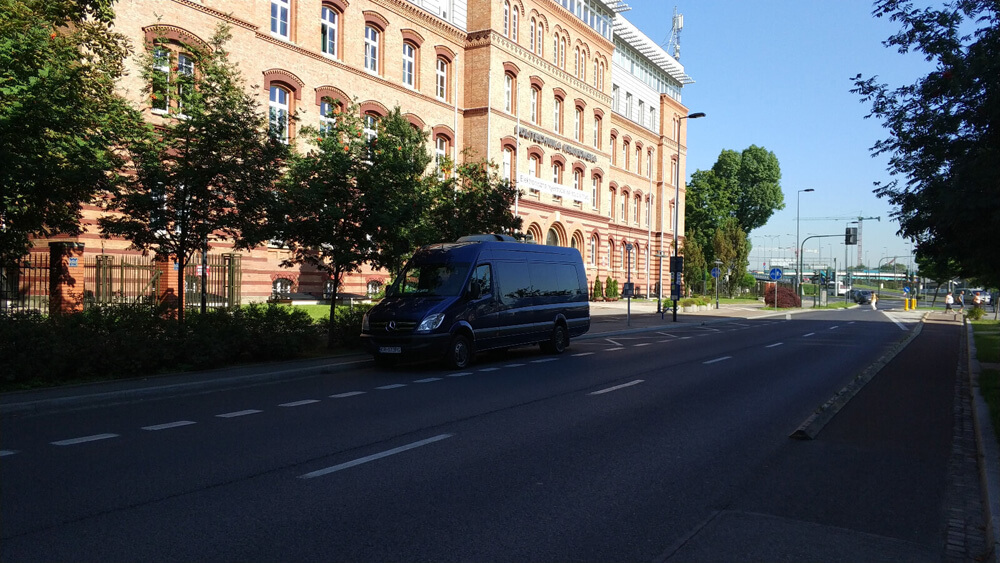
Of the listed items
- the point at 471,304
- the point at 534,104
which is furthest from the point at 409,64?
the point at 471,304

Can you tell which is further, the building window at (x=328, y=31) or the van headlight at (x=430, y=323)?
the building window at (x=328, y=31)

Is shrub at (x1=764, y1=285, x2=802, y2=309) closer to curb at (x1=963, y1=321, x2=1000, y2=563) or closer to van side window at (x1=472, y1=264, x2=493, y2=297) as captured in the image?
van side window at (x1=472, y1=264, x2=493, y2=297)

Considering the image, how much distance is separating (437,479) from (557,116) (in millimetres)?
41179

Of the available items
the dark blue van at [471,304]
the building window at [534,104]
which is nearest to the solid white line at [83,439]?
the dark blue van at [471,304]

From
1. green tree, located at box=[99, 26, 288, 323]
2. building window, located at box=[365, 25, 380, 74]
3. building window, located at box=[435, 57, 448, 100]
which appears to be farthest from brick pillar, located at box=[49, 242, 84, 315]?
building window, located at box=[435, 57, 448, 100]

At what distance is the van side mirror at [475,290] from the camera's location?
14.3 meters

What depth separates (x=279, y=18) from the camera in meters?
28.6

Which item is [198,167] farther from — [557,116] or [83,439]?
[557,116]

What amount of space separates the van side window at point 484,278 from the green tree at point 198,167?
448 centimetres

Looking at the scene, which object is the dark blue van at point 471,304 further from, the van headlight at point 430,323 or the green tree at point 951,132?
the green tree at point 951,132

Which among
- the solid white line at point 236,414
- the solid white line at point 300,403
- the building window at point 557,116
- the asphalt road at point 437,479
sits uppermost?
the building window at point 557,116

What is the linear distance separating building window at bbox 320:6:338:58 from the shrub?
38.1 metres

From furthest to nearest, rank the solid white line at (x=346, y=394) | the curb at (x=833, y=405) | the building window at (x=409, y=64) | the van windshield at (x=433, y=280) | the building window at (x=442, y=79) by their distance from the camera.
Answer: the building window at (x=442, y=79), the building window at (x=409, y=64), the van windshield at (x=433, y=280), the solid white line at (x=346, y=394), the curb at (x=833, y=405)

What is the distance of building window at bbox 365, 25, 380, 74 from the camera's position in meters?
32.6
